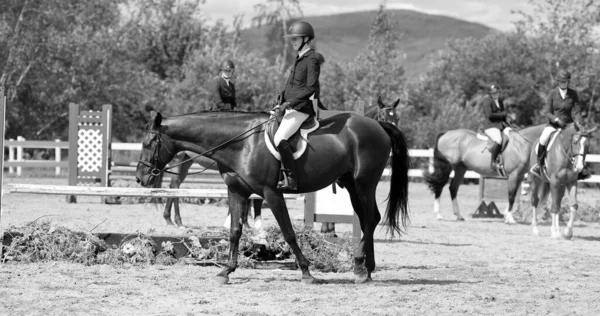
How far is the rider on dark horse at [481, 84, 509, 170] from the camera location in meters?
18.1

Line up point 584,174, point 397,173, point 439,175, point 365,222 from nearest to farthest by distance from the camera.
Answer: point 365,222, point 397,173, point 584,174, point 439,175

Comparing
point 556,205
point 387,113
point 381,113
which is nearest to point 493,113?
point 556,205

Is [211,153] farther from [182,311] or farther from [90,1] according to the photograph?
[90,1]

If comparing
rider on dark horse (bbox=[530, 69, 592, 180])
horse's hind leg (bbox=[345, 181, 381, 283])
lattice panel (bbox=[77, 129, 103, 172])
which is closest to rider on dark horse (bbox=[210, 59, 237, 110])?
horse's hind leg (bbox=[345, 181, 381, 283])

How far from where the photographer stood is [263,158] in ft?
29.6

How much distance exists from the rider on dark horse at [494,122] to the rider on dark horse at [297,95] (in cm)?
954

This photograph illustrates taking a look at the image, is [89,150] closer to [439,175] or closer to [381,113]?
[381,113]

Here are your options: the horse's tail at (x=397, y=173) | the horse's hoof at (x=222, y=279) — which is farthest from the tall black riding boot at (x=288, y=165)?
the horse's tail at (x=397, y=173)

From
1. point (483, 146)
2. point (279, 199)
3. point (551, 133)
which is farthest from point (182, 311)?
point (483, 146)

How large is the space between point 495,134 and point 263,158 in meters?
10.4

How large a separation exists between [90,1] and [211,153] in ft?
105

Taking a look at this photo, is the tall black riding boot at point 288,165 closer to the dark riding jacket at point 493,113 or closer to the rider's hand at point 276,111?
the rider's hand at point 276,111

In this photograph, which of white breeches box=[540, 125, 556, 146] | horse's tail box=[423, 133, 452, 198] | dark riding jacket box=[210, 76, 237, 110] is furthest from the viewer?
horse's tail box=[423, 133, 452, 198]

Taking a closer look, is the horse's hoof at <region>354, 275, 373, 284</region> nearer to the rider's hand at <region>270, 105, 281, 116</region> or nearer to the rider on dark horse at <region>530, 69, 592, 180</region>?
the rider's hand at <region>270, 105, 281, 116</region>
